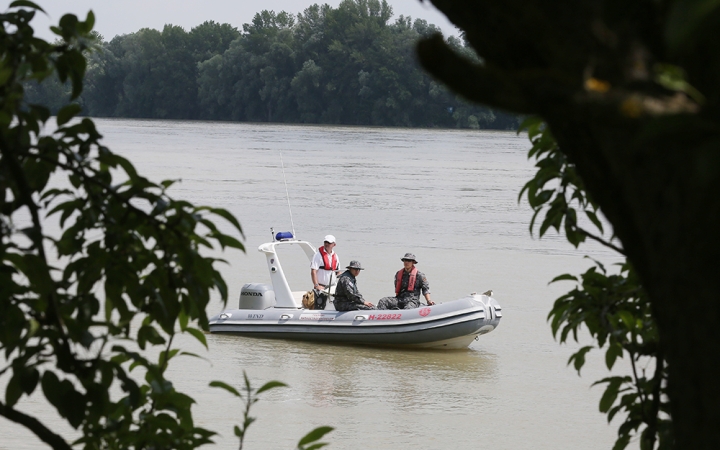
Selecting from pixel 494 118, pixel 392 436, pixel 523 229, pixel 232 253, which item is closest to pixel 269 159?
pixel 523 229

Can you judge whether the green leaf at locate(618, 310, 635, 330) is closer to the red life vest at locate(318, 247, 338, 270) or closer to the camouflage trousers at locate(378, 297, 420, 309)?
the camouflage trousers at locate(378, 297, 420, 309)

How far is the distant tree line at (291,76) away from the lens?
10056 cm

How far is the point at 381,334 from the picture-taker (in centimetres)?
1395

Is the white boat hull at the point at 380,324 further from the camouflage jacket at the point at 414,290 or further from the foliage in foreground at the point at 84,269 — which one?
the foliage in foreground at the point at 84,269

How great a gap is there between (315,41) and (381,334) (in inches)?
3883

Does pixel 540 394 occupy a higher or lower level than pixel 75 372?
lower

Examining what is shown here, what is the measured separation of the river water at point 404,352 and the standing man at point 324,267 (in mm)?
934

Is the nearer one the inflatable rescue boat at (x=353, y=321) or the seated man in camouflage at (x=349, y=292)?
the seated man in camouflage at (x=349, y=292)

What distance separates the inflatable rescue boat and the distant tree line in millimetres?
77689

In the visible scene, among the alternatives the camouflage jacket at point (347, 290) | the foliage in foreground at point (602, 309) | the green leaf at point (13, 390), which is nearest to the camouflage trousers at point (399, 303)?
the camouflage jacket at point (347, 290)

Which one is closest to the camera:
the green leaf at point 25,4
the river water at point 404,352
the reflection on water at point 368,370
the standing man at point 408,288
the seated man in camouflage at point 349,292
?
the green leaf at point 25,4

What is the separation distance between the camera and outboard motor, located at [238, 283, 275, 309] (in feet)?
48.2

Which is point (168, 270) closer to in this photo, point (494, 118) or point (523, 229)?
point (523, 229)

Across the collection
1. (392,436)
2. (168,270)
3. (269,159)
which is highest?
(269,159)
